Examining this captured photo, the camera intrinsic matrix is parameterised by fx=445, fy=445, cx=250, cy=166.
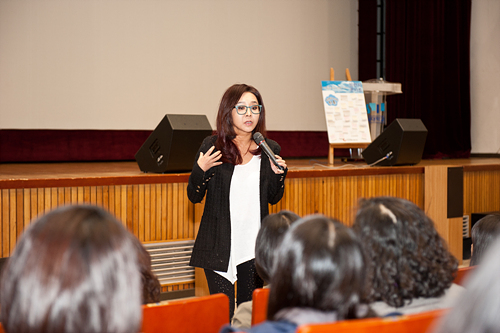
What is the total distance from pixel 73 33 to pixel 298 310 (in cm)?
539

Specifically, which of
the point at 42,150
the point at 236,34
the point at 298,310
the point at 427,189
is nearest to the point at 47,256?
the point at 298,310

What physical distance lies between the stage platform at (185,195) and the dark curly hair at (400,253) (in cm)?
197

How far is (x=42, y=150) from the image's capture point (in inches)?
213

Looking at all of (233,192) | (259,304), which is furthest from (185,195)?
(259,304)

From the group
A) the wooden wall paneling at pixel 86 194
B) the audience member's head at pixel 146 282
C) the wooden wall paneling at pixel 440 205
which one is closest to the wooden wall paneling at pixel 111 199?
the wooden wall paneling at pixel 86 194

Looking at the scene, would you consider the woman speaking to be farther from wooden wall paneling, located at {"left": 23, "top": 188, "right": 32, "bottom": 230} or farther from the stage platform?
wooden wall paneling, located at {"left": 23, "top": 188, "right": 32, "bottom": 230}

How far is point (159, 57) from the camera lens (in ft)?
19.1

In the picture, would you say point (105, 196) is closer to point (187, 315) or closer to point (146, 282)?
point (146, 282)

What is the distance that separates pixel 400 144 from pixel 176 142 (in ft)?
6.32

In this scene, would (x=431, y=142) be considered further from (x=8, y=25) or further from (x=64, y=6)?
(x=8, y=25)

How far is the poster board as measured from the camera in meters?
4.32

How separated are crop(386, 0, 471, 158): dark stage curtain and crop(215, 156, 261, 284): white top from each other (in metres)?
5.62

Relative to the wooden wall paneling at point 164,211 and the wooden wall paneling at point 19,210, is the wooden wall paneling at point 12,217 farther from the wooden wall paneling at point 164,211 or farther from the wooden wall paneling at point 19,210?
the wooden wall paneling at point 164,211

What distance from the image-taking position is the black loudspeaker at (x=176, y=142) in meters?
2.91
